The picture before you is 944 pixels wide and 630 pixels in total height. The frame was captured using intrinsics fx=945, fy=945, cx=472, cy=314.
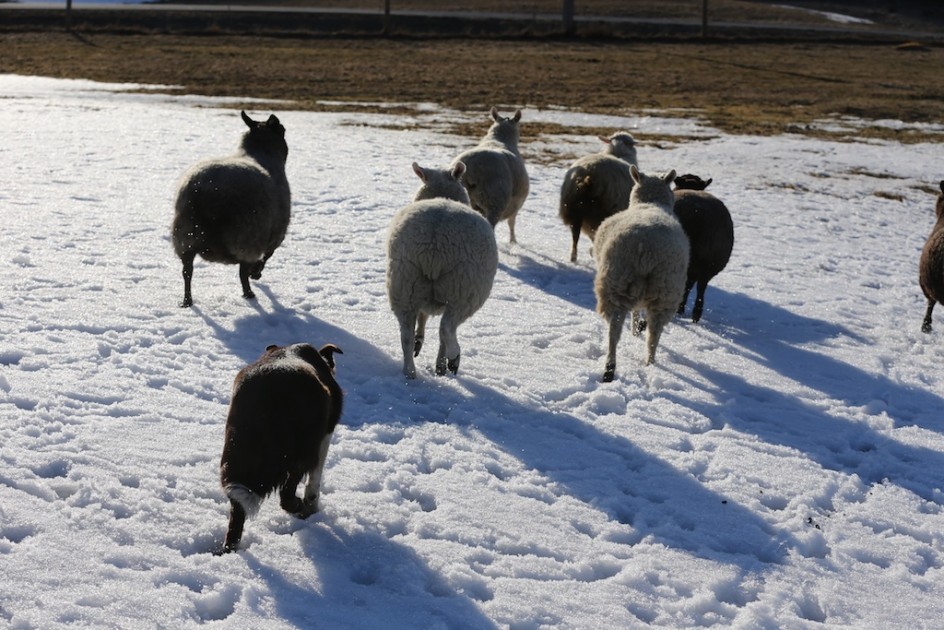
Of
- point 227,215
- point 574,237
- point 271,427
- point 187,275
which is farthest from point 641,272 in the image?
point 187,275

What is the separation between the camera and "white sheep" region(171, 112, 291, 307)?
794 centimetres

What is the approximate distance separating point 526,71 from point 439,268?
25.3m

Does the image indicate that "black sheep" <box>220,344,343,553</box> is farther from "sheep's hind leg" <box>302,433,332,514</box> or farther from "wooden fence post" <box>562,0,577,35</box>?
"wooden fence post" <box>562,0,577,35</box>

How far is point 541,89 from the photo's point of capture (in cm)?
2719

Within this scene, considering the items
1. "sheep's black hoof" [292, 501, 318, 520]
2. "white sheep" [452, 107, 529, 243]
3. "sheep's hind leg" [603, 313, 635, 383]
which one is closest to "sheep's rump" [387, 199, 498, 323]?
"sheep's hind leg" [603, 313, 635, 383]

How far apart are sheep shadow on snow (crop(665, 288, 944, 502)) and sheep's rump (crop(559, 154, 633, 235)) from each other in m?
1.96

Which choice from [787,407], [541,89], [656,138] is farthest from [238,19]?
[787,407]

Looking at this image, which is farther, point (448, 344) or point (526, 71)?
point (526, 71)

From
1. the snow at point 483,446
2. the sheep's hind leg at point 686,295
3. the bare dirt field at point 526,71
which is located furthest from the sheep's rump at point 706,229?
the bare dirt field at point 526,71

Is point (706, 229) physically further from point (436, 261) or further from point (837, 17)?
point (837, 17)

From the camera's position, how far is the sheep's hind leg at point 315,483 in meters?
4.80

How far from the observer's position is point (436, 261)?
22.2ft

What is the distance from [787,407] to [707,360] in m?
1.03

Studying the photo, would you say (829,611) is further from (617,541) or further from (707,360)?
(707,360)
